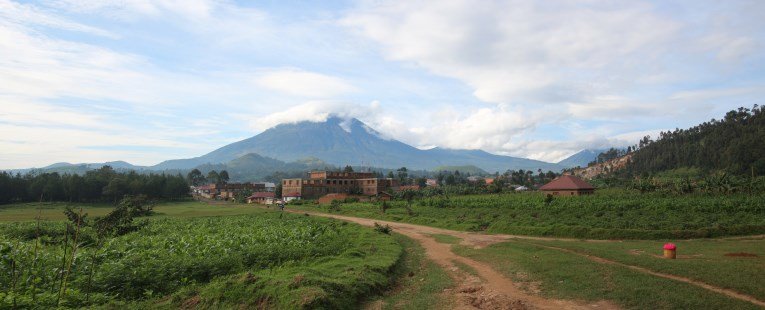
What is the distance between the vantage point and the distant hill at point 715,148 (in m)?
92.6

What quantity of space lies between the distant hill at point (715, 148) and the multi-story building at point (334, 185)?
7724 centimetres

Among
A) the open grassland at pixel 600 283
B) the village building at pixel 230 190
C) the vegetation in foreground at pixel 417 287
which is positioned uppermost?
the village building at pixel 230 190

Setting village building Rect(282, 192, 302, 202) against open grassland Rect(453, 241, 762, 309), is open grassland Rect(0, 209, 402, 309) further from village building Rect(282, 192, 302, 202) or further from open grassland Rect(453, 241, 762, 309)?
village building Rect(282, 192, 302, 202)

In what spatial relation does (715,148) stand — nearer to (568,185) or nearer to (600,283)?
(568,185)

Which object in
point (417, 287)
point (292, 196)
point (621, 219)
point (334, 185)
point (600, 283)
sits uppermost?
point (334, 185)

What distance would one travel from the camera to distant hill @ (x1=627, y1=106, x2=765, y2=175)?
304ft

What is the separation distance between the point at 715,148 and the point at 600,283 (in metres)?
125

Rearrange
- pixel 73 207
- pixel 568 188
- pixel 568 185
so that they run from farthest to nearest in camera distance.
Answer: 1. pixel 568 185
2. pixel 568 188
3. pixel 73 207

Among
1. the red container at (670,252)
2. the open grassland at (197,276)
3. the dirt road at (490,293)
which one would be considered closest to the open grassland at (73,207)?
the open grassland at (197,276)

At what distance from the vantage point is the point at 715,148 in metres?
110

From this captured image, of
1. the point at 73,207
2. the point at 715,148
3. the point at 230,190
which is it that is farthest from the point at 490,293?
the point at 230,190

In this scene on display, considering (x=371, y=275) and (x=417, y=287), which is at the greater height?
(x=371, y=275)

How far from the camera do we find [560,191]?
229 ft

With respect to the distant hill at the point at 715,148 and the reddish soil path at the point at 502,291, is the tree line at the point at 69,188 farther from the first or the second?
the distant hill at the point at 715,148
